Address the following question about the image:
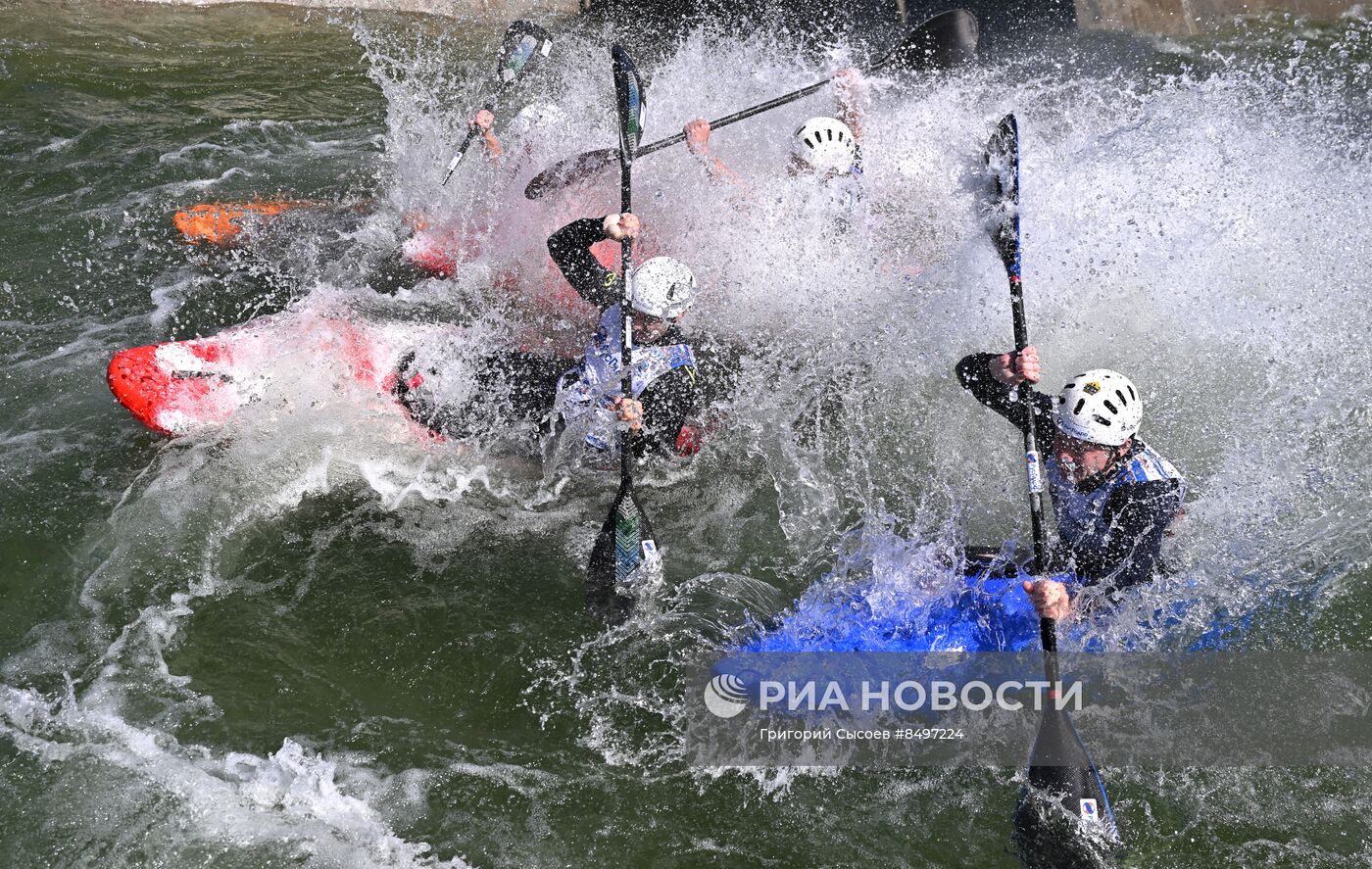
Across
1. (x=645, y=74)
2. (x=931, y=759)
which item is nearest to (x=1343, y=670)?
(x=931, y=759)

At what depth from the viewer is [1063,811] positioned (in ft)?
12.8

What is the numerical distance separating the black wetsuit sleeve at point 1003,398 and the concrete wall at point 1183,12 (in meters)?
8.21

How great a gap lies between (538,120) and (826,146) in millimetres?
2328

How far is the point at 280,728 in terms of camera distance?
4.29 m

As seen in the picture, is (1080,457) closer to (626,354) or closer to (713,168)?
(626,354)

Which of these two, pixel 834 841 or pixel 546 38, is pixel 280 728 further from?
pixel 546 38

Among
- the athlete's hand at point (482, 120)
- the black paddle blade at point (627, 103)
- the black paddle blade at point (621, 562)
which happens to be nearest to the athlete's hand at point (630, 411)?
the black paddle blade at point (621, 562)

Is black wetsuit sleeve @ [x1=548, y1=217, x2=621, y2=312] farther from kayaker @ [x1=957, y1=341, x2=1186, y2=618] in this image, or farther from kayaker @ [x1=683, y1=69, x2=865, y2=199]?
kayaker @ [x1=957, y1=341, x2=1186, y2=618]

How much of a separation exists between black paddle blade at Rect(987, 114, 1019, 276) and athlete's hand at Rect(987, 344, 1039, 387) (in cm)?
58

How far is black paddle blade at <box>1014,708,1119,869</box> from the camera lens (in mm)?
3893

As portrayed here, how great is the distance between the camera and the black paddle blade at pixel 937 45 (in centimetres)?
851

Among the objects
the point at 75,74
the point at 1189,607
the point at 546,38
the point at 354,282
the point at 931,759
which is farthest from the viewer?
the point at 75,74

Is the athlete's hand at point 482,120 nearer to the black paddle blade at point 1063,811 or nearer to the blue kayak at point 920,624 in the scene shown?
the blue kayak at point 920,624

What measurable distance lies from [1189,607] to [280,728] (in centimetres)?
414
